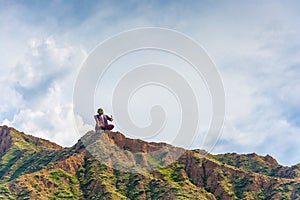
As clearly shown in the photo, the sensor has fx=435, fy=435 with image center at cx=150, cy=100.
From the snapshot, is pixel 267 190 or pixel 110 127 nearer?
pixel 110 127

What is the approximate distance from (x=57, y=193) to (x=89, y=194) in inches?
531

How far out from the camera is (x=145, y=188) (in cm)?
18988

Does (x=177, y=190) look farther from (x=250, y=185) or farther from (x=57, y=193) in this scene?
(x=57, y=193)

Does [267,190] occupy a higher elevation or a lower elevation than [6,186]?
higher

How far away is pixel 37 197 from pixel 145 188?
46145 millimetres

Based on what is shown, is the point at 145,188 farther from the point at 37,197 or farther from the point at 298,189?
the point at 298,189

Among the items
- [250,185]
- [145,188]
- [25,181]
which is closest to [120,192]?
[145,188]

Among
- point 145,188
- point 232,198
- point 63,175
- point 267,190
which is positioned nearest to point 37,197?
point 63,175

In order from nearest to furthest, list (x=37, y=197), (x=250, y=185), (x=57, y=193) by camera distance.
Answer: (x=37, y=197) → (x=57, y=193) → (x=250, y=185)

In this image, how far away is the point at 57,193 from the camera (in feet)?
601

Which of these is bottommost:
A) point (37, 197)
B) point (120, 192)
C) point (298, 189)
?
point (37, 197)

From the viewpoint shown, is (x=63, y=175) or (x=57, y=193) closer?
(x=57, y=193)

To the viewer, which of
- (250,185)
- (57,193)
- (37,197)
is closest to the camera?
(37,197)

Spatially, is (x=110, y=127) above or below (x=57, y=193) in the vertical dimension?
above
